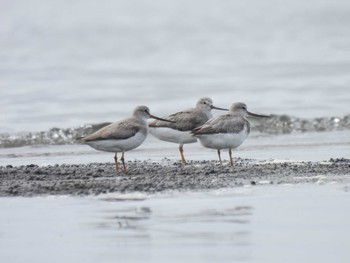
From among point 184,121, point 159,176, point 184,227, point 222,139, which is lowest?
point 184,227

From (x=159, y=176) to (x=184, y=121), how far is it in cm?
388

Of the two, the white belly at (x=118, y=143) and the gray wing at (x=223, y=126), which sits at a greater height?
the gray wing at (x=223, y=126)

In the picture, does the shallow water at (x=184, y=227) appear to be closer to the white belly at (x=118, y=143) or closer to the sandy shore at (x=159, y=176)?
the sandy shore at (x=159, y=176)

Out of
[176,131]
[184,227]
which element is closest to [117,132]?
[176,131]

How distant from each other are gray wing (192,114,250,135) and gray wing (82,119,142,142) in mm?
1010

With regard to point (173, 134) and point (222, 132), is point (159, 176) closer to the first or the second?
point (222, 132)

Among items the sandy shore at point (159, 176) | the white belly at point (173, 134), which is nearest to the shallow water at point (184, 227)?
the sandy shore at point (159, 176)

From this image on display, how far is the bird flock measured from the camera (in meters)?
13.4

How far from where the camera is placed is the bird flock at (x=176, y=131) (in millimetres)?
13422

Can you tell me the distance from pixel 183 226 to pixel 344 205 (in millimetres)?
1900

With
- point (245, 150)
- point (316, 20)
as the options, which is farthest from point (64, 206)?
point (316, 20)

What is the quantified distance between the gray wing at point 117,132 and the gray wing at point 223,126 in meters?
1.01

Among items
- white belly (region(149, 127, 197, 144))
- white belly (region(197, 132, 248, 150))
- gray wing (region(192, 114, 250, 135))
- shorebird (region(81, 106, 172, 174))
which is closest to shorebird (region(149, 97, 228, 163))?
white belly (region(149, 127, 197, 144))

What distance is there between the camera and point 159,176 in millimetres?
12156
